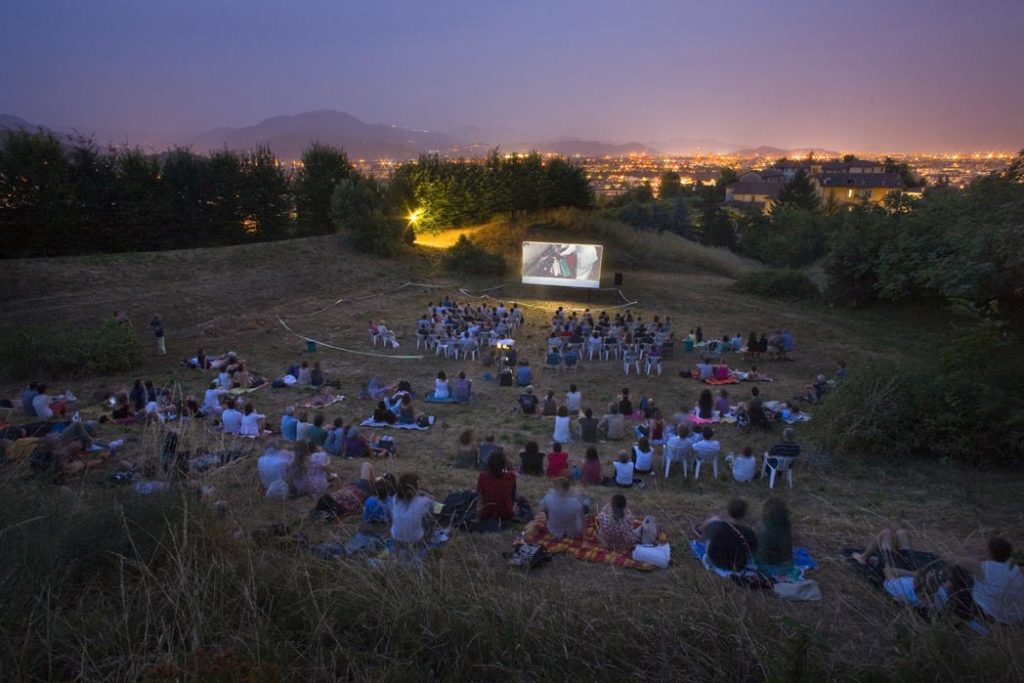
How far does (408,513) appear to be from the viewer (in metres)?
5.77

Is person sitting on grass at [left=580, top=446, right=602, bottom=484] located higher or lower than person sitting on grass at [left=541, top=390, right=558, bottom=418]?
higher

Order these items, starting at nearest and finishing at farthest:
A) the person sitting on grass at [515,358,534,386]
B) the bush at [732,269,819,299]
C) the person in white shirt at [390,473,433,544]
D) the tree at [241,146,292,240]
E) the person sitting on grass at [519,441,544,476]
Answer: the person in white shirt at [390,473,433,544], the person sitting on grass at [519,441,544,476], the person sitting on grass at [515,358,534,386], the bush at [732,269,819,299], the tree at [241,146,292,240]

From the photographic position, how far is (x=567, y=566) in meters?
5.58

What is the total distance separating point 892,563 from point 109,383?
638 inches

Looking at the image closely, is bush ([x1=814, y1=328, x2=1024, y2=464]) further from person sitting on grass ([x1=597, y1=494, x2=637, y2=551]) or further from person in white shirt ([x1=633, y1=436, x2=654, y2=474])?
person sitting on grass ([x1=597, y1=494, x2=637, y2=551])

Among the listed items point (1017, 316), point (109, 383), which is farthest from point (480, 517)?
point (1017, 316)

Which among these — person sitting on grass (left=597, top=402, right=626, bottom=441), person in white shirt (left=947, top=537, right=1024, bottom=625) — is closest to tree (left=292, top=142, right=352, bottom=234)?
person sitting on grass (left=597, top=402, right=626, bottom=441)

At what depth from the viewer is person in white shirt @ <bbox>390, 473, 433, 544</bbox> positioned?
565cm

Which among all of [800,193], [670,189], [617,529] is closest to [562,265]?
[617,529]

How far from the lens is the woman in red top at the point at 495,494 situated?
22.5 feet

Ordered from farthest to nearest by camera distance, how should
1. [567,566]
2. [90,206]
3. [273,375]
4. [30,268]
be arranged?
1. [90,206]
2. [30,268]
3. [273,375]
4. [567,566]

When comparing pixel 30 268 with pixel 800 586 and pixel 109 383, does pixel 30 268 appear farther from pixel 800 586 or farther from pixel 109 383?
pixel 800 586

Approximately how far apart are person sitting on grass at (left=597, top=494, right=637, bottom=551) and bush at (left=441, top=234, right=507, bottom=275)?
2488cm

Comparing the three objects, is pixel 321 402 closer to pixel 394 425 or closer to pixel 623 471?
pixel 394 425
